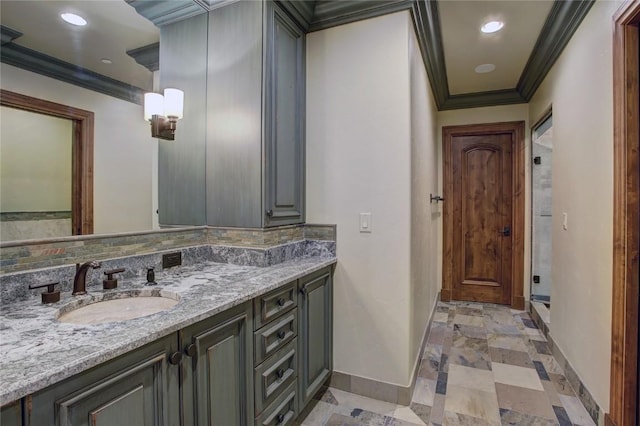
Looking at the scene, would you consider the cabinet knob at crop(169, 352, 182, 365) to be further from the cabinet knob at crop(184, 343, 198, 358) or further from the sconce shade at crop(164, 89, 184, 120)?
the sconce shade at crop(164, 89, 184, 120)

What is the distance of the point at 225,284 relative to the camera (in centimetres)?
154

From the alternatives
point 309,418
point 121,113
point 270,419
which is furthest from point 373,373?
point 121,113

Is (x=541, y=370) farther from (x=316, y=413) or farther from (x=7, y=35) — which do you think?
(x=7, y=35)

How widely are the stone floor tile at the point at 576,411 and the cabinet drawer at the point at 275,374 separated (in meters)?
1.63

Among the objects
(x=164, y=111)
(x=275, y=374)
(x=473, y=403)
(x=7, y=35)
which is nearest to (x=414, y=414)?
(x=473, y=403)

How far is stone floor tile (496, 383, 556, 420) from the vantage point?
79.7 inches

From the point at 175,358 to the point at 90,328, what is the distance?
0.85 ft

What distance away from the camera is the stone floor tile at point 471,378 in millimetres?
2309

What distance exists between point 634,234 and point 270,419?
1929 millimetres

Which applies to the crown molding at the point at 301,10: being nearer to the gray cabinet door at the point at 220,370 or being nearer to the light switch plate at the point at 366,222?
the light switch plate at the point at 366,222

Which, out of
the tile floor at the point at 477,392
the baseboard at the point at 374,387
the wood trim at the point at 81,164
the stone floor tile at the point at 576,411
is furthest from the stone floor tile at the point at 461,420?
the wood trim at the point at 81,164

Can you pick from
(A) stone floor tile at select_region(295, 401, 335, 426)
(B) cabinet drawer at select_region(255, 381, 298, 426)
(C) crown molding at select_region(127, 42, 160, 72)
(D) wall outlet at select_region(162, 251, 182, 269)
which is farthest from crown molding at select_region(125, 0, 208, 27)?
(A) stone floor tile at select_region(295, 401, 335, 426)

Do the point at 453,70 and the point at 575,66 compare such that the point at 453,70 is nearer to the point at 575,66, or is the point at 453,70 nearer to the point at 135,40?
the point at 575,66

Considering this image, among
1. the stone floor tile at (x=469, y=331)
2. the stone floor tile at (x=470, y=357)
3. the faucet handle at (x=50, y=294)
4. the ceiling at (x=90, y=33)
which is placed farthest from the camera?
the stone floor tile at (x=469, y=331)
